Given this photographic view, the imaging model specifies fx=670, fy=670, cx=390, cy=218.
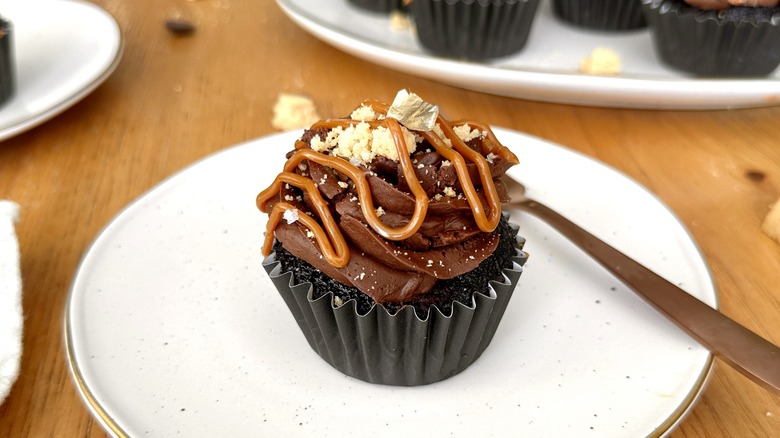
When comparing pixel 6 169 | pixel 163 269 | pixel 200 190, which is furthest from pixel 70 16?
pixel 163 269

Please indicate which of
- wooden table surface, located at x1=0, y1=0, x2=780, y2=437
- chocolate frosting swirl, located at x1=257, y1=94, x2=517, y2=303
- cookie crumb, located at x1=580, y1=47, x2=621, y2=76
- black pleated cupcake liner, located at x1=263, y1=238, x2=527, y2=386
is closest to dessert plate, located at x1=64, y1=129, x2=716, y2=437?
black pleated cupcake liner, located at x1=263, y1=238, x2=527, y2=386

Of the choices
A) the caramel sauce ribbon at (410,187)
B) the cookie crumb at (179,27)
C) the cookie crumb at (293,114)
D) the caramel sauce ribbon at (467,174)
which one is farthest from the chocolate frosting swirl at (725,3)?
the cookie crumb at (179,27)

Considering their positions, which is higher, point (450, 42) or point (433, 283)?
point (433, 283)

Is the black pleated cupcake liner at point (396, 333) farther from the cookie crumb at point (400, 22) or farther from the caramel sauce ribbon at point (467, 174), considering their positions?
the cookie crumb at point (400, 22)

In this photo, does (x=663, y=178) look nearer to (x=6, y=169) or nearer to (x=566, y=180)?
(x=566, y=180)

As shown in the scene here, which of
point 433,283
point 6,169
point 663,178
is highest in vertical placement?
point 433,283

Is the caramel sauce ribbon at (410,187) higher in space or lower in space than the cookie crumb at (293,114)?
higher
